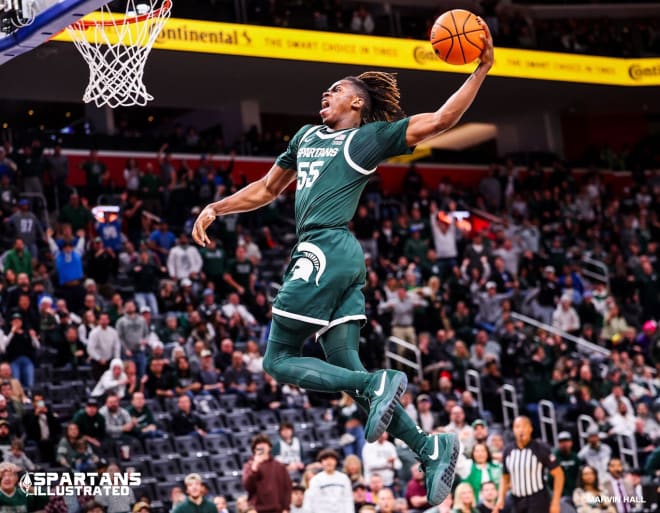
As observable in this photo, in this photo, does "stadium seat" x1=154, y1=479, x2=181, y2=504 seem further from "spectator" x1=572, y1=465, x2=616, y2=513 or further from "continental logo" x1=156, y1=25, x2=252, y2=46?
"continental logo" x1=156, y1=25, x2=252, y2=46

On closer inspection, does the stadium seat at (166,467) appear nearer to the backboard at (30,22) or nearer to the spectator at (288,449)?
the spectator at (288,449)

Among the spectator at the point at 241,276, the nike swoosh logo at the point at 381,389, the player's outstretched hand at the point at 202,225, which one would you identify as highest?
the spectator at the point at 241,276

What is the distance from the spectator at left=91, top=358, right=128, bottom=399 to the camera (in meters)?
16.6

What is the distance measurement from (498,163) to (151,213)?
13152 millimetres

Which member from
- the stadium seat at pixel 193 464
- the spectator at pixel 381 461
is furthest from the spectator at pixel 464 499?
the stadium seat at pixel 193 464

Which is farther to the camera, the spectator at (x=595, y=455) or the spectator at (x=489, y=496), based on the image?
the spectator at (x=595, y=455)

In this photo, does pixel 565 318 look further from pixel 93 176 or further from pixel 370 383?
pixel 370 383

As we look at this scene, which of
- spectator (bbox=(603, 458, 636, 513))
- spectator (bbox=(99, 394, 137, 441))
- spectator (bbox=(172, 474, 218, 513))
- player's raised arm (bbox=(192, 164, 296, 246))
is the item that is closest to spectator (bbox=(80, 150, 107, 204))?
spectator (bbox=(99, 394, 137, 441))

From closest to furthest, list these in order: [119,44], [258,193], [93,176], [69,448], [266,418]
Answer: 1. [258,193]
2. [119,44]
3. [69,448]
4. [266,418]
5. [93,176]

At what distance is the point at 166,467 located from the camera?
1630 centimetres

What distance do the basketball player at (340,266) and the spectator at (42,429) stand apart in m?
9.24

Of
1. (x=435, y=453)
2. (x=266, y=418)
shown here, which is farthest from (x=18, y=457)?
(x=435, y=453)

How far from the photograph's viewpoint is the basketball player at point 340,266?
21.9 ft

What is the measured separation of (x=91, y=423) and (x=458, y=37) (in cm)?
1020
